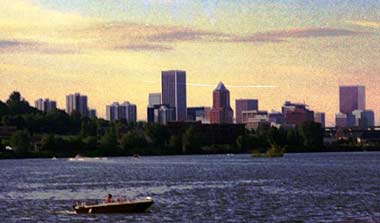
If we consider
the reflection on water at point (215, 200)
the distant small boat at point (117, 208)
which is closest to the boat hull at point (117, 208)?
the distant small boat at point (117, 208)

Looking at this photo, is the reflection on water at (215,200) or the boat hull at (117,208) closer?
the reflection on water at (215,200)

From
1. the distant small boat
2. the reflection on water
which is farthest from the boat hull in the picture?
the reflection on water

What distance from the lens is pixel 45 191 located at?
12888 centimetres

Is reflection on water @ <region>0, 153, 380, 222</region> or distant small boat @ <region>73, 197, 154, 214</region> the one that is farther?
distant small boat @ <region>73, 197, 154, 214</region>

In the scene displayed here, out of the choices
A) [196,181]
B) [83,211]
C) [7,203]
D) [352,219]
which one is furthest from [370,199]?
[196,181]

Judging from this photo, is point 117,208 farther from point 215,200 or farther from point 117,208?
point 215,200

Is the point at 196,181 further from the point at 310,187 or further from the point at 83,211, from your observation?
the point at 83,211

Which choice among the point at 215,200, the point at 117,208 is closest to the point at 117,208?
the point at 117,208

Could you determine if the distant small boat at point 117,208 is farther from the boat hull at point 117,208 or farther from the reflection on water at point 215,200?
the reflection on water at point 215,200

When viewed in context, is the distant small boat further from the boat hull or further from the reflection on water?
the reflection on water

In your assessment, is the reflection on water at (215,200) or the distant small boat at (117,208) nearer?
the reflection on water at (215,200)

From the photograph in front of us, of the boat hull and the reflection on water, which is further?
the boat hull

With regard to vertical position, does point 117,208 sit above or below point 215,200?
above

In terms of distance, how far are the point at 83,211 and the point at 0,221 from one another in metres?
7.68
